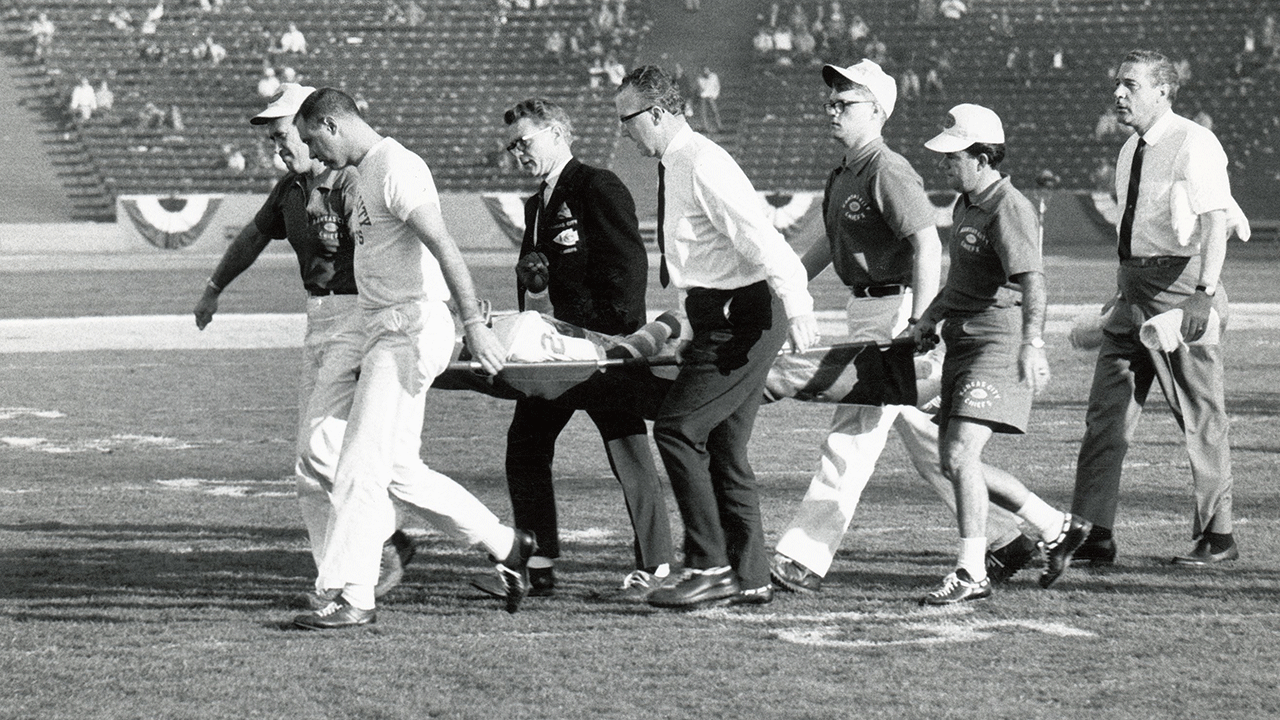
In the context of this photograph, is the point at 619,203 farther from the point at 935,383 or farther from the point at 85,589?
the point at 85,589

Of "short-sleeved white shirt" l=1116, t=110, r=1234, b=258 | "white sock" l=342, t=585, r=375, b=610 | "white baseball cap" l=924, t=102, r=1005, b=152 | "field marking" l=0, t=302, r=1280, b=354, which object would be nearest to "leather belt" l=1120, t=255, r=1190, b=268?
"short-sleeved white shirt" l=1116, t=110, r=1234, b=258

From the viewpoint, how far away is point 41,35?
4131 cm

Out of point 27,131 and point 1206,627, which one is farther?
point 27,131

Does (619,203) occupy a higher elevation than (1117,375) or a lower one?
higher

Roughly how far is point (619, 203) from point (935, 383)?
4.69 ft

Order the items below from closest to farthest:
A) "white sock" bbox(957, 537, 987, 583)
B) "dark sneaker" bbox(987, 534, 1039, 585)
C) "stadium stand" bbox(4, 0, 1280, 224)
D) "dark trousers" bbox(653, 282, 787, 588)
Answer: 1. "dark trousers" bbox(653, 282, 787, 588)
2. "white sock" bbox(957, 537, 987, 583)
3. "dark sneaker" bbox(987, 534, 1039, 585)
4. "stadium stand" bbox(4, 0, 1280, 224)

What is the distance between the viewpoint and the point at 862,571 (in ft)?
22.5

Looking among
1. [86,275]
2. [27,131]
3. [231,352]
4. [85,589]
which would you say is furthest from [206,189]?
[85,589]

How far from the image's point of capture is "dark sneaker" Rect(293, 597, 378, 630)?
5.80 meters

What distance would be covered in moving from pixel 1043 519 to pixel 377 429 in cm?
252

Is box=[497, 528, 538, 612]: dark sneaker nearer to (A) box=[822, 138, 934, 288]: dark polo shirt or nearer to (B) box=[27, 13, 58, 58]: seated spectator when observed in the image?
(A) box=[822, 138, 934, 288]: dark polo shirt

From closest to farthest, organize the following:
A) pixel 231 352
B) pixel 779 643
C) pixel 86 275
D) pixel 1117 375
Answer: pixel 779 643, pixel 1117 375, pixel 231 352, pixel 86 275

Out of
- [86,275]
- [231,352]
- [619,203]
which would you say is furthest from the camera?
[86,275]

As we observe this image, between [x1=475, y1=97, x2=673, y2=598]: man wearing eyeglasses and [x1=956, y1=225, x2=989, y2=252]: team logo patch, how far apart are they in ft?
3.89
